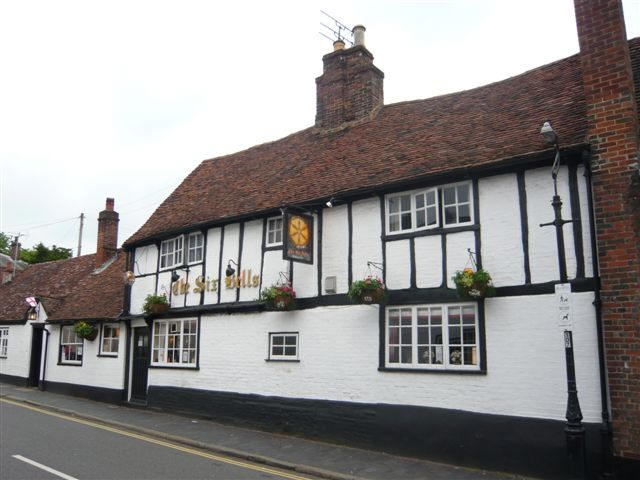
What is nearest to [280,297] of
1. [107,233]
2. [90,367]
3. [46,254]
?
[90,367]

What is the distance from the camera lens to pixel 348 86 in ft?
53.2

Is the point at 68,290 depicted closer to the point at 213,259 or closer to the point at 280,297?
the point at 213,259

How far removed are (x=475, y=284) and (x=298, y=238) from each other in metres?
4.25

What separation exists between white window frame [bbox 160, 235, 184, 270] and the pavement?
438cm

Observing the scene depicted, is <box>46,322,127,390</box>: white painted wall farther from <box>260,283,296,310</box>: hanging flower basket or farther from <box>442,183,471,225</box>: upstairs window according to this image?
<box>442,183,471,225</box>: upstairs window

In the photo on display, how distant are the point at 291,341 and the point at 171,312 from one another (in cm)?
485

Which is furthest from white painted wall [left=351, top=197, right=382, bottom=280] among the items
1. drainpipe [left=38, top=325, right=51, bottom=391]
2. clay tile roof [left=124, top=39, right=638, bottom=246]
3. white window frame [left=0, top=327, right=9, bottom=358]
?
white window frame [left=0, top=327, right=9, bottom=358]

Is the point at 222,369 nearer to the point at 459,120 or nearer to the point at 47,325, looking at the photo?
the point at 459,120

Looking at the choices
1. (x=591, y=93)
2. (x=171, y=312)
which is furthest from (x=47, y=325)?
(x=591, y=93)

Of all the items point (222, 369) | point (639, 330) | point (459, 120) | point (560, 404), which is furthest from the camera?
point (222, 369)

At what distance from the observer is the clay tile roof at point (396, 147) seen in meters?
10.9

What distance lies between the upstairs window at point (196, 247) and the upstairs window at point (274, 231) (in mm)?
2767

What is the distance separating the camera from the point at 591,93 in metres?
9.29

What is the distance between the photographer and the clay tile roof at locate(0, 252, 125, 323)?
68.6 feet
